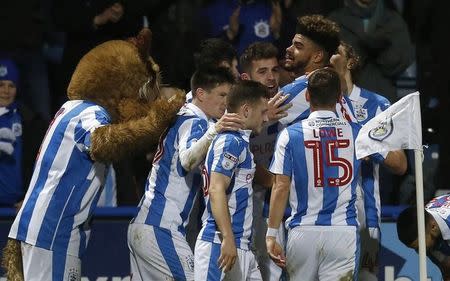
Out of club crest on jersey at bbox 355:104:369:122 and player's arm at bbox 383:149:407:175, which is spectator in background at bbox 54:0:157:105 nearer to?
club crest on jersey at bbox 355:104:369:122

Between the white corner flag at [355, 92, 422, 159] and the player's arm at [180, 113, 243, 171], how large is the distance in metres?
0.79

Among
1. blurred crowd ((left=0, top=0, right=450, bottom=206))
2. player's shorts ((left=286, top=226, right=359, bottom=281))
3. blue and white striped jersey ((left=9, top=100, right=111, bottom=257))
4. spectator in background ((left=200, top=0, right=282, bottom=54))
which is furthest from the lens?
spectator in background ((left=200, top=0, right=282, bottom=54))

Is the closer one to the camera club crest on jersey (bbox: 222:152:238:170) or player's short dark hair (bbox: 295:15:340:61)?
club crest on jersey (bbox: 222:152:238:170)

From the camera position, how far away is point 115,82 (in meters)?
8.62

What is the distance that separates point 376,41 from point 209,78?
2.97 meters

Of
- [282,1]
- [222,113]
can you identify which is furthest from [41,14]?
[222,113]

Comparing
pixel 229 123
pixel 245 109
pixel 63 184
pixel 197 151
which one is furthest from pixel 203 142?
pixel 63 184

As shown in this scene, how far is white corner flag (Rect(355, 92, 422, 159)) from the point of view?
8.61 metres

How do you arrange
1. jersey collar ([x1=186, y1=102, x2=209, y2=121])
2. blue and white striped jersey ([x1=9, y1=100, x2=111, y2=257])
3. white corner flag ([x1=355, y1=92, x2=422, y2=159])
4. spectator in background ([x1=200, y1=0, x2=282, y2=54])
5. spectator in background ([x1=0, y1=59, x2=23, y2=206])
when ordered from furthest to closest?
spectator in background ([x1=200, y1=0, x2=282, y2=54]), spectator in background ([x1=0, y1=59, x2=23, y2=206]), jersey collar ([x1=186, y1=102, x2=209, y2=121]), white corner flag ([x1=355, y1=92, x2=422, y2=159]), blue and white striped jersey ([x1=9, y1=100, x2=111, y2=257])

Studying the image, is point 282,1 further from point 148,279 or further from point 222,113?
point 148,279

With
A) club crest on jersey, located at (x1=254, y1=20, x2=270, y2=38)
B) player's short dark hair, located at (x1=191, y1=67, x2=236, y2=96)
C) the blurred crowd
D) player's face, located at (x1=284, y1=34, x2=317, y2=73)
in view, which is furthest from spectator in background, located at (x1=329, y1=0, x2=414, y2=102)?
player's short dark hair, located at (x1=191, y1=67, x2=236, y2=96)

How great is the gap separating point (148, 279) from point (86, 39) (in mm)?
3080

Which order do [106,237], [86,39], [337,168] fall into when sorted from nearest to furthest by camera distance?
[337,168]
[106,237]
[86,39]

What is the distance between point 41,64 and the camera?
1176 cm
